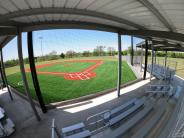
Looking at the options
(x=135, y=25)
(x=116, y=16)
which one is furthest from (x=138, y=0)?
(x=135, y=25)

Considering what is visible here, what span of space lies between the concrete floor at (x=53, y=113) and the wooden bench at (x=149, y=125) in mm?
2493

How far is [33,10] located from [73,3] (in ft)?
4.02

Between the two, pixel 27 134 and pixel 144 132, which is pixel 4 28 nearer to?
pixel 27 134

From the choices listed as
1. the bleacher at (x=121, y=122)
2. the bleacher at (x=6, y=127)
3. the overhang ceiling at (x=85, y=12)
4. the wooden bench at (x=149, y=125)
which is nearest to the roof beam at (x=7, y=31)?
the overhang ceiling at (x=85, y=12)

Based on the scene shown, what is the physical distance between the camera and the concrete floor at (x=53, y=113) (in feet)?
24.5

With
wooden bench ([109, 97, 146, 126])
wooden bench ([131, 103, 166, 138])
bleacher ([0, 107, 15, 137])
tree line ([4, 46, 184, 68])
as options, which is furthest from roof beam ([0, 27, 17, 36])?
tree line ([4, 46, 184, 68])

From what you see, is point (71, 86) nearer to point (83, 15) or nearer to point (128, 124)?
point (128, 124)

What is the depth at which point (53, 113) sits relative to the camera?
9.09m

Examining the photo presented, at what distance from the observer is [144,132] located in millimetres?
6266

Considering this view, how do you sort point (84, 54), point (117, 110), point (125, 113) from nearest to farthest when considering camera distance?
1. point (125, 113)
2. point (117, 110)
3. point (84, 54)

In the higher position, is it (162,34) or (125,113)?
(162,34)

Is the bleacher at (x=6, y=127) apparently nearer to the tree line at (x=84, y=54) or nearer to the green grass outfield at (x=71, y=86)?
the green grass outfield at (x=71, y=86)

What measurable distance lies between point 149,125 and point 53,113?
4871mm

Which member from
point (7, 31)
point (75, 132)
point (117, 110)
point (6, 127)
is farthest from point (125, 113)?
point (7, 31)
